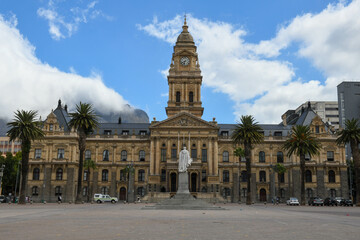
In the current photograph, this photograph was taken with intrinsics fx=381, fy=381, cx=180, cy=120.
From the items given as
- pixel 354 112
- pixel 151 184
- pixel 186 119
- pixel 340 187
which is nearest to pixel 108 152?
pixel 151 184

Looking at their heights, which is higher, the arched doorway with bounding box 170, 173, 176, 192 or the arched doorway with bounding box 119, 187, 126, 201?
the arched doorway with bounding box 170, 173, 176, 192

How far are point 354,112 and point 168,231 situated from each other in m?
112

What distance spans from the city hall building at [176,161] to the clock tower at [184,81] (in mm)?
252

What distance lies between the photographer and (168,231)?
18.2 m

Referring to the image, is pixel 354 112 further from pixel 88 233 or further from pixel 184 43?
pixel 88 233

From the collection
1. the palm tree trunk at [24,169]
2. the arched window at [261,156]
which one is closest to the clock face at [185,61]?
the arched window at [261,156]

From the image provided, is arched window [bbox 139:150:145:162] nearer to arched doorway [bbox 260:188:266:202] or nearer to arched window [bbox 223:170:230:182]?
arched window [bbox 223:170:230:182]

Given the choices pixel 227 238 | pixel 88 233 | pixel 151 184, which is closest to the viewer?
pixel 227 238

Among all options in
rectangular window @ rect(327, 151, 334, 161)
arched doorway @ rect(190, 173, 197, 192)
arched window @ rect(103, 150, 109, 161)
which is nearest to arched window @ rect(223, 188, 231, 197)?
arched doorway @ rect(190, 173, 197, 192)

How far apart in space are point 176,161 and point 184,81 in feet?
73.3

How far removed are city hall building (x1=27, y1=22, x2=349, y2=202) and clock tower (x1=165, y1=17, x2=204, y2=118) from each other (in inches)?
9.9

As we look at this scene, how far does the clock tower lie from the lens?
94625 mm

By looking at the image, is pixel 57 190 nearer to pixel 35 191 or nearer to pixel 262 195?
pixel 35 191

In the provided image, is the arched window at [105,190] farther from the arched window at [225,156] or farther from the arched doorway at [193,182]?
the arched window at [225,156]
